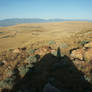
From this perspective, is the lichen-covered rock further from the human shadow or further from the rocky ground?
the human shadow

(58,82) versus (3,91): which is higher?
(58,82)

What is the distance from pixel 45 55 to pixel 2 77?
15.4ft

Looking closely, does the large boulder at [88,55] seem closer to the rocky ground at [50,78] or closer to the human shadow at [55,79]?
the rocky ground at [50,78]

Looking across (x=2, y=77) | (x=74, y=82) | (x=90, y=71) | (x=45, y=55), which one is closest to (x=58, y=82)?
(x=74, y=82)

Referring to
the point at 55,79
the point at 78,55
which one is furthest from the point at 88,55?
the point at 55,79

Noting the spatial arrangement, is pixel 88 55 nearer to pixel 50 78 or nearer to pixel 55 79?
pixel 55 79

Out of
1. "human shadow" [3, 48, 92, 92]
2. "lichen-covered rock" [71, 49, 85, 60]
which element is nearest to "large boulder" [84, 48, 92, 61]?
"lichen-covered rock" [71, 49, 85, 60]

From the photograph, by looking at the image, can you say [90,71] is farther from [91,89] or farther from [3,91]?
[3,91]

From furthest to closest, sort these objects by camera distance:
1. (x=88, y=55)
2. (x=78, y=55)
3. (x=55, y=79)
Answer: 1. (x=78, y=55)
2. (x=88, y=55)
3. (x=55, y=79)

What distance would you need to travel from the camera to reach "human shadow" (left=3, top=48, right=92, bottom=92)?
223 inches

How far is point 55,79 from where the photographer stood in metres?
6.46

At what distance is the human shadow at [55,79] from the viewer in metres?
5.65

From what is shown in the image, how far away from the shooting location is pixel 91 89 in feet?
17.7

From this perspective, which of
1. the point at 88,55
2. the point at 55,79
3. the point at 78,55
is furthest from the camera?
the point at 78,55
